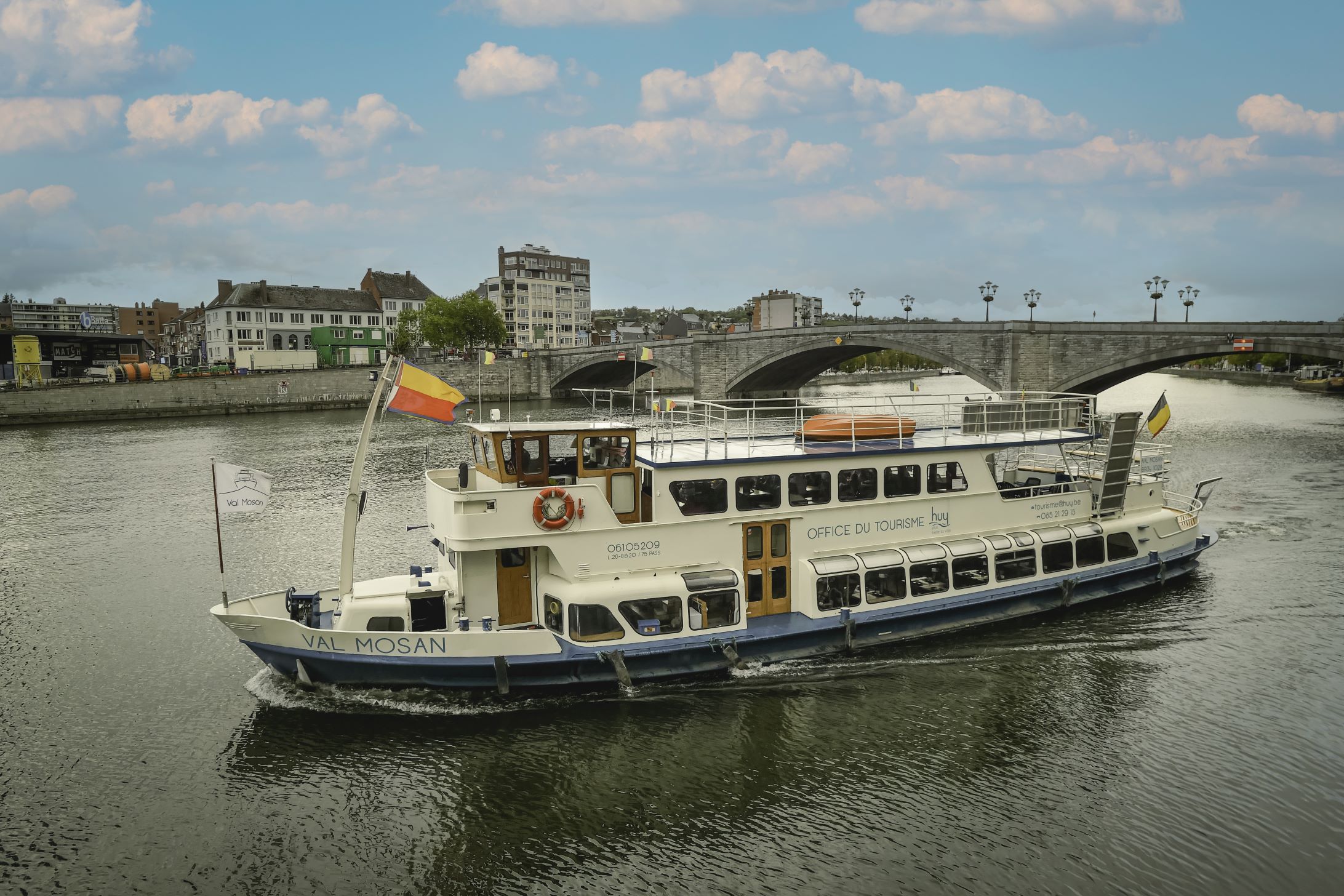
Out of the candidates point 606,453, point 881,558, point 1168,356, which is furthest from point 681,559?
point 1168,356

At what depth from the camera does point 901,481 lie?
18.7 meters

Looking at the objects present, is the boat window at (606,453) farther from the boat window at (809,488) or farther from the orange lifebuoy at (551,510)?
the boat window at (809,488)

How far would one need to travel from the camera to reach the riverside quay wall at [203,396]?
63.2 metres

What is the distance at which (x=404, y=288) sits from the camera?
408ft

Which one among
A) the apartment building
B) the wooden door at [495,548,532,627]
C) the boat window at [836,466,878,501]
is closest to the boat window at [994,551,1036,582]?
the boat window at [836,466,878,501]

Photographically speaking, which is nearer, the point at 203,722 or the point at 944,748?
the point at 944,748

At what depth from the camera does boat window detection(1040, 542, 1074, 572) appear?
1986cm

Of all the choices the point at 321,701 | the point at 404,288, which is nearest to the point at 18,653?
the point at 321,701

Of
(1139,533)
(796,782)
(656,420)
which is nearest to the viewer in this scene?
(796,782)

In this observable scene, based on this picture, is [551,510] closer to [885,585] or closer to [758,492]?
[758,492]

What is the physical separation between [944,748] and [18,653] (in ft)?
65.0

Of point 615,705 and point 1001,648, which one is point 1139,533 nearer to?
point 1001,648

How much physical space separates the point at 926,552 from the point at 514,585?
8818mm

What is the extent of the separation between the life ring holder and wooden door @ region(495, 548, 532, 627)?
102 centimetres
